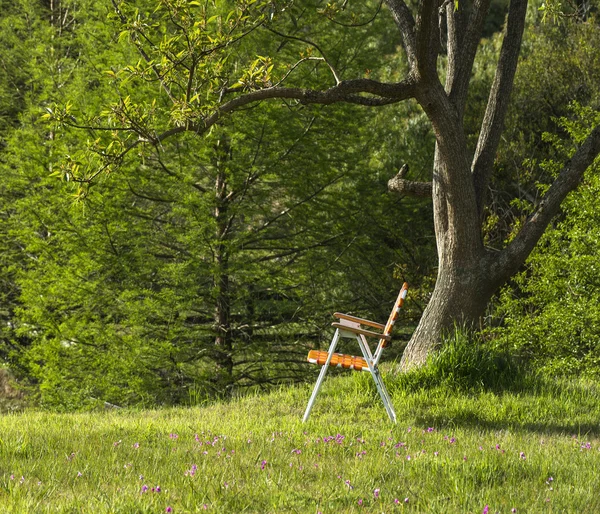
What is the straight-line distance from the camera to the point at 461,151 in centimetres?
751

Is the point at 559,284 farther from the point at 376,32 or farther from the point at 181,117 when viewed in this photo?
the point at 181,117

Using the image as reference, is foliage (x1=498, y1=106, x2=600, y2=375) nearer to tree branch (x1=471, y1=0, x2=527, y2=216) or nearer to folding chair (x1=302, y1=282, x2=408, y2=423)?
tree branch (x1=471, y1=0, x2=527, y2=216)

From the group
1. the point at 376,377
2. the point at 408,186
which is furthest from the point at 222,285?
the point at 376,377

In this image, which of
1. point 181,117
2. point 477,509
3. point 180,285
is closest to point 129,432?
point 181,117

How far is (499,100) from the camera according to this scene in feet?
26.2

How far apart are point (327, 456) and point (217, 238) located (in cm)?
692

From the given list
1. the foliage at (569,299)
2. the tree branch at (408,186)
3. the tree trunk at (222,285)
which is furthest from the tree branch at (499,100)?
the tree trunk at (222,285)

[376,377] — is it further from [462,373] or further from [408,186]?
[408,186]

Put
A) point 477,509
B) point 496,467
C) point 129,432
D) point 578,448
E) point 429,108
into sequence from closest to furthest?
point 477,509 < point 496,467 < point 578,448 < point 129,432 < point 429,108

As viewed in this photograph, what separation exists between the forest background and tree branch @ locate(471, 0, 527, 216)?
101 inches

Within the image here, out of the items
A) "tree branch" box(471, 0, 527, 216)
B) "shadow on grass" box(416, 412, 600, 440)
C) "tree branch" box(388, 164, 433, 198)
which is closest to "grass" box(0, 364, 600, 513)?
"shadow on grass" box(416, 412, 600, 440)

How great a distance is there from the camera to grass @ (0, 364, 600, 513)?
361cm

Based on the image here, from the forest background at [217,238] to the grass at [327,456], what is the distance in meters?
3.39

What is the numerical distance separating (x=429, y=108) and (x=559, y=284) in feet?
15.6
